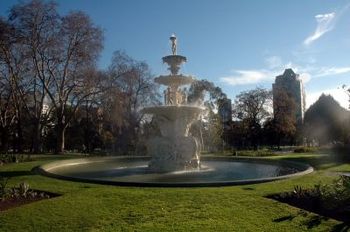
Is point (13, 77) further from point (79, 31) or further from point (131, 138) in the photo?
point (131, 138)

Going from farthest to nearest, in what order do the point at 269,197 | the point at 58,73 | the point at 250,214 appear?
the point at 58,73, the point at 269,197, the point at 250,214

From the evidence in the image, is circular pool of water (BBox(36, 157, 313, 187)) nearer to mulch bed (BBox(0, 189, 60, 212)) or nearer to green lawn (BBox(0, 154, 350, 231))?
green lawn (BBox(0, 154, 350, 231))

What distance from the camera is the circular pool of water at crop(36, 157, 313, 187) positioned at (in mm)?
13664

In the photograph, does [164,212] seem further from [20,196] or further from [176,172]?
[176,172]

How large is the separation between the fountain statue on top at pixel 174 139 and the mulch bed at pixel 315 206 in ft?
32.0

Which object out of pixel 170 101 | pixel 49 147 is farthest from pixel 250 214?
pixel 49 147

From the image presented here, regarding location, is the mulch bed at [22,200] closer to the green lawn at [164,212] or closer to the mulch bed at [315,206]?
the green lawn at [164,212]

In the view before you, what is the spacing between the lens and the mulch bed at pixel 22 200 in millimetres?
10556

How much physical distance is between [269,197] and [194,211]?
2.47 m

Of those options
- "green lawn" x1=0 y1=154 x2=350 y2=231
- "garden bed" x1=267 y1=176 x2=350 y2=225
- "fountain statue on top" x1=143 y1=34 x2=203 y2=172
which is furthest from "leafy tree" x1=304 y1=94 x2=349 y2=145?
"green lawn" x1=0 y1=154 x2=350 y2=231

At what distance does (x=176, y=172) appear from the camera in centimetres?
1953

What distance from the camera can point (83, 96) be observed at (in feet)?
136

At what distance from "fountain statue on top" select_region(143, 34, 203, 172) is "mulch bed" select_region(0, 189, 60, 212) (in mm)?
8952

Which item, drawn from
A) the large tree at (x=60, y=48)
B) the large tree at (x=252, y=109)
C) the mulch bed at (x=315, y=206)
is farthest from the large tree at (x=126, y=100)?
the mulch bed at (x=315, y=206)
